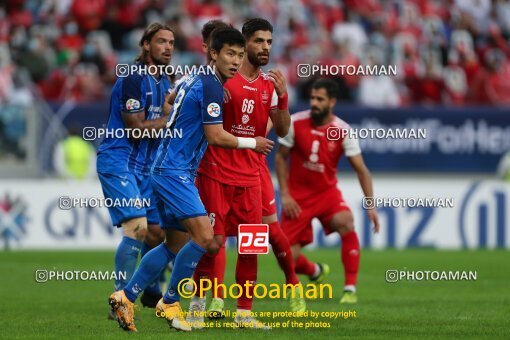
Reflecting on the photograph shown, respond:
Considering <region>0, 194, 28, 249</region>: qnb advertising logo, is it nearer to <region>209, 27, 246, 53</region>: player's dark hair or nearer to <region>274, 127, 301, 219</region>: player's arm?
<region>274, 127, 301, 219</region>: player's arm

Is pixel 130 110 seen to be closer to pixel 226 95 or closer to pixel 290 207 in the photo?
pixel 226 95

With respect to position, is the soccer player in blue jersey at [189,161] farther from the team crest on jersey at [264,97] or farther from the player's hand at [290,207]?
the player's hand at [290,207]

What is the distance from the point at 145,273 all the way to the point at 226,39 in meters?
2.04

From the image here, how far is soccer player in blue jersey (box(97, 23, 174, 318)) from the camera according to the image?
36.0ft

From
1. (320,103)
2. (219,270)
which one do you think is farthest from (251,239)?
(320,103)

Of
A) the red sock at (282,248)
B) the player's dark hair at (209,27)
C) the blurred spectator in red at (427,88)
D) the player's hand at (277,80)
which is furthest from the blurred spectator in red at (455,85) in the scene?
the player's hand at (277,80)

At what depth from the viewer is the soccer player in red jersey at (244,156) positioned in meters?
10.4

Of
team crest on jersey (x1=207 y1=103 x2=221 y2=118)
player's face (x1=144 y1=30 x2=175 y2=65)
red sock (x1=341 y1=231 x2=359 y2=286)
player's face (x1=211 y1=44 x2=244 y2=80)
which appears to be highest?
player's face (x1=144 y1=30 x2=175 y2=65)

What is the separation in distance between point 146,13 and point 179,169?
1595 cm

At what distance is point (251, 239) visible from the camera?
10.3 meters

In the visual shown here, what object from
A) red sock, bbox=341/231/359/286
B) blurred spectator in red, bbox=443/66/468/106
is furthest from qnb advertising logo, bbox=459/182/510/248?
red sock, bbox=341/231/359/286

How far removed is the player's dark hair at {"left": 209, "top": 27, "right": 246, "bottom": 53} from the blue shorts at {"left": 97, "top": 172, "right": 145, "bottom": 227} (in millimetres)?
1916

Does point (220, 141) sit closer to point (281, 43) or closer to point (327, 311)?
point (327, 311)

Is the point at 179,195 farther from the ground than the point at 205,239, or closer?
farther from the ground
